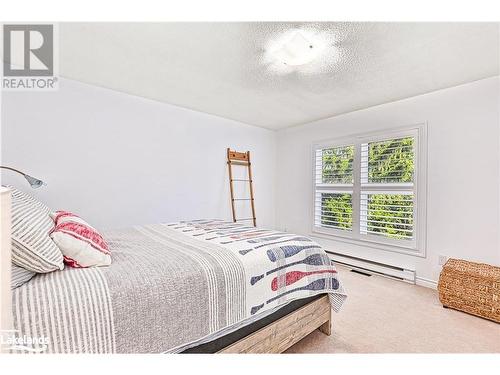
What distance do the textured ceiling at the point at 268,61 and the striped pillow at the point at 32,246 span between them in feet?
4.45

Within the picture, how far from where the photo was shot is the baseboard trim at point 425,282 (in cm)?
268

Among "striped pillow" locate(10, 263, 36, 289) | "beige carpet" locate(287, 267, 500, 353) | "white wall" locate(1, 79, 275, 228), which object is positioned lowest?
"beige carpet" locate(287, 267, 500, 353)

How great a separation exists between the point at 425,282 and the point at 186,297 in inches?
112

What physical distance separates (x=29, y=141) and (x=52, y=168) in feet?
0.96

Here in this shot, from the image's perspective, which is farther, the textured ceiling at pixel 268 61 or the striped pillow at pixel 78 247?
the textured ceiling at pixel 268 61

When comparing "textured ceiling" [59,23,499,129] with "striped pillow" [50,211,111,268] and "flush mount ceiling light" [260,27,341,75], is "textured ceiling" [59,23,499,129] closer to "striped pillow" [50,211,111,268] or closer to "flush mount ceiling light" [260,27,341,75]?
"flush mount ceiling light" [260,27,341,75]

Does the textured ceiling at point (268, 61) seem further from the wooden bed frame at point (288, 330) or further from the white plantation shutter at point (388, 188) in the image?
the wooden bed frame at point (288, 330)

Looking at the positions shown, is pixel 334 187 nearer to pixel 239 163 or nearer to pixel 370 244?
pixel 370 244

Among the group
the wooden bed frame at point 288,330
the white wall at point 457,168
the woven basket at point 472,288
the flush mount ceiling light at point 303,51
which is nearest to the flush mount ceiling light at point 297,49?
the flush mount ceiling light at point 303,51

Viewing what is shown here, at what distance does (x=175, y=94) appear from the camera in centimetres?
285

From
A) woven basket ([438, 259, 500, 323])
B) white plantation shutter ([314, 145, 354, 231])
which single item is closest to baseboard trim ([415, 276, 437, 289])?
woven basket ([438, 259, 500, 323])

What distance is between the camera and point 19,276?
91cm

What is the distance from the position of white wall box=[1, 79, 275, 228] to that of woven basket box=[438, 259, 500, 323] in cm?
274

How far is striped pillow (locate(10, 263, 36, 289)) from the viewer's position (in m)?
0.89
